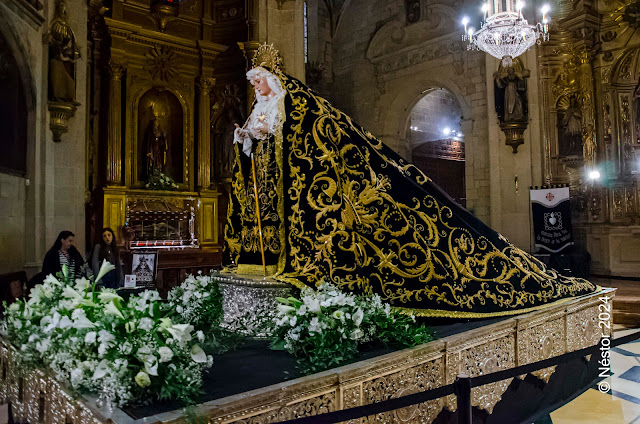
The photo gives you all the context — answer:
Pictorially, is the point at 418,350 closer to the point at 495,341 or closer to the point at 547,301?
the point at 495,341

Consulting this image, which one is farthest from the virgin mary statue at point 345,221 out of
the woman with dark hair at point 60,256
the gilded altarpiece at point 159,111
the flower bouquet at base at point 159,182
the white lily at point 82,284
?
the flower bouquet at base at point 159,182

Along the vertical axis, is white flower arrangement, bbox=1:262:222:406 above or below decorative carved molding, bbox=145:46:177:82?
below

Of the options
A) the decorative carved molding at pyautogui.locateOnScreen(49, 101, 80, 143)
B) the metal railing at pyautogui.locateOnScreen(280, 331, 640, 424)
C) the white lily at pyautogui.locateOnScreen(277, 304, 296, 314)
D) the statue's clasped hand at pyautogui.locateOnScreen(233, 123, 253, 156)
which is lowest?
the metal railing at pyautogui.locateOnScreen(280, 331, 640, 424)

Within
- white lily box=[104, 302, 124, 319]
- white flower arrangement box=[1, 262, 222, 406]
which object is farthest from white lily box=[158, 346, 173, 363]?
white lily box=[104, 302, 124, 319]

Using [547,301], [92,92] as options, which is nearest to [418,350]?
[547,301]

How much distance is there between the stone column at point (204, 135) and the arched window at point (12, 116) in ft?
12.9

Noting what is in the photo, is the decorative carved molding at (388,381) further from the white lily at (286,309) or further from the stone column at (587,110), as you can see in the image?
the stone column at (587,110)

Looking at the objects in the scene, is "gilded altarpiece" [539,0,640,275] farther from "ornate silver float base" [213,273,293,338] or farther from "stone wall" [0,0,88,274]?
"stone wall" [0,0,88,274]

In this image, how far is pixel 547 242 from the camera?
8.96 meters

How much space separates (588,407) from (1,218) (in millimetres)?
6631

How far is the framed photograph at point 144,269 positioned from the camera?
582 cm

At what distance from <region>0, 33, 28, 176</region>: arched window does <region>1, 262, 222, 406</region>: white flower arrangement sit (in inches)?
187

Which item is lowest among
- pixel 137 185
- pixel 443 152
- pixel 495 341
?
pixel 495 341

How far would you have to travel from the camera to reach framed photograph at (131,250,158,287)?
582cm
